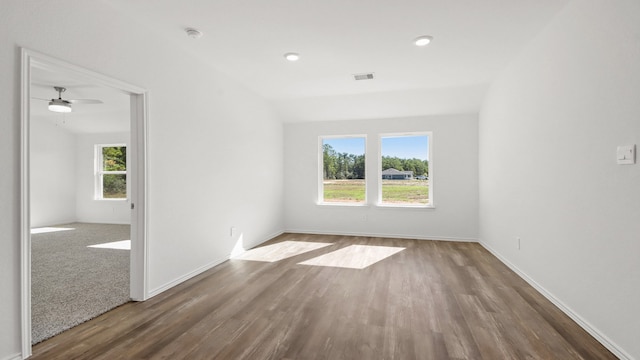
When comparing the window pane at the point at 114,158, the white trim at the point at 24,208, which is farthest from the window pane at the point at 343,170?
the window pane at the point at 114,158

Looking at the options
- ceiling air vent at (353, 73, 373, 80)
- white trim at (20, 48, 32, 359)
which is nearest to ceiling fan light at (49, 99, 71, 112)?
white trim at (20, 48, 32, 359)

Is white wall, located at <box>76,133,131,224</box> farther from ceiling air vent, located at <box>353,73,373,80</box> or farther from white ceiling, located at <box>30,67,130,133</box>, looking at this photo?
ceiling air vent, located at <box>353,73,373,80</box>

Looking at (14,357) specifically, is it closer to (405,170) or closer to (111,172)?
(405,170)

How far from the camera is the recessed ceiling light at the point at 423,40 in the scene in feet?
9.56

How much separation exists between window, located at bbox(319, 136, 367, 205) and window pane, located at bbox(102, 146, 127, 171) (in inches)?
204

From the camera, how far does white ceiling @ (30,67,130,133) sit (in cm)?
429

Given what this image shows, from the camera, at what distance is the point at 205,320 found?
2342 millimetres

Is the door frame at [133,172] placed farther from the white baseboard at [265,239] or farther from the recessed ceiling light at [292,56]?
the white baseboard at [265,239]

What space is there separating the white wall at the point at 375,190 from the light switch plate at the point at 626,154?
3.46 meters

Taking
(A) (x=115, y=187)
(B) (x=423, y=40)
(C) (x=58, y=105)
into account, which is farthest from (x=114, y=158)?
(B) (x=423, y=40)

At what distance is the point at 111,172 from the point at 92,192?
2.24 ft

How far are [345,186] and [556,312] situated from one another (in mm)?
3940

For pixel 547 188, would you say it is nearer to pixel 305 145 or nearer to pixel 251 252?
pixel 251 252

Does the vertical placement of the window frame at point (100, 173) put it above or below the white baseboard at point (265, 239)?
→ above
